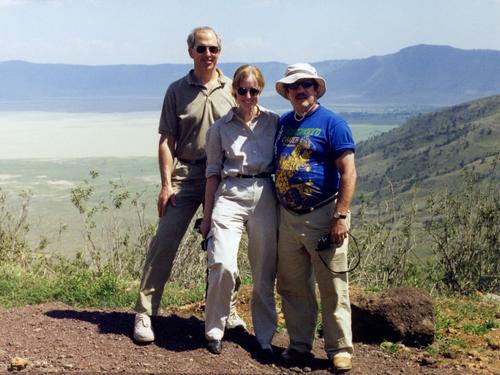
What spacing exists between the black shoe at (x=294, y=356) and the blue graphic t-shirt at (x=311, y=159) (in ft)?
3.77

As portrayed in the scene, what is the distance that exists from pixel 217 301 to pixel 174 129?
1.39 metres

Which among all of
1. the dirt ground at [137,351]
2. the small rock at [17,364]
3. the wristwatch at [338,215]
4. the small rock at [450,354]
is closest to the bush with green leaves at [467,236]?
the small rock at [450,354]

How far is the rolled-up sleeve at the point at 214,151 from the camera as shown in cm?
515

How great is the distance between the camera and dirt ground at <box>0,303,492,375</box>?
4.98 m

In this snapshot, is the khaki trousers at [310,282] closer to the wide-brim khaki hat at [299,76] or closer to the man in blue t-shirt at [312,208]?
the man in blue t-shirt at [312,208]

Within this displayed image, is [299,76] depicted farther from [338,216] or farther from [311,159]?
[338,216]

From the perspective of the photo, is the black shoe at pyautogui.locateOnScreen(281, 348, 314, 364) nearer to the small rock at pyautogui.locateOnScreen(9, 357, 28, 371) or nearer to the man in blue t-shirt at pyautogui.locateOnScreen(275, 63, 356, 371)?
the man in blue t-shirt at pyautogui.locateOnScreen(275, 63, 356, 371)

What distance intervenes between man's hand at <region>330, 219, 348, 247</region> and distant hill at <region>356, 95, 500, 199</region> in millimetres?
80974

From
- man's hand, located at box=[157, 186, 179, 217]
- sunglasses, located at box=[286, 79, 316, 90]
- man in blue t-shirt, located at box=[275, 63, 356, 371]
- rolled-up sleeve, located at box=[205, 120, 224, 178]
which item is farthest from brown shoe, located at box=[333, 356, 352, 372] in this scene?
sunglasses, located at box=[286, 79, 316, 90]

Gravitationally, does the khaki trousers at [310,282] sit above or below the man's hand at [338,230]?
below

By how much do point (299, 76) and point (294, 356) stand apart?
6.82ft

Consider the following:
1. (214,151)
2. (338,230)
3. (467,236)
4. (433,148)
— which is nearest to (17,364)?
(214,151)

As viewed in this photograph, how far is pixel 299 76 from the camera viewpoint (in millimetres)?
4812

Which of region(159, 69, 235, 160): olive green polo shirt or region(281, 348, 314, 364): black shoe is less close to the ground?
region(159, 69, 235, 160): olive green polo shirt
